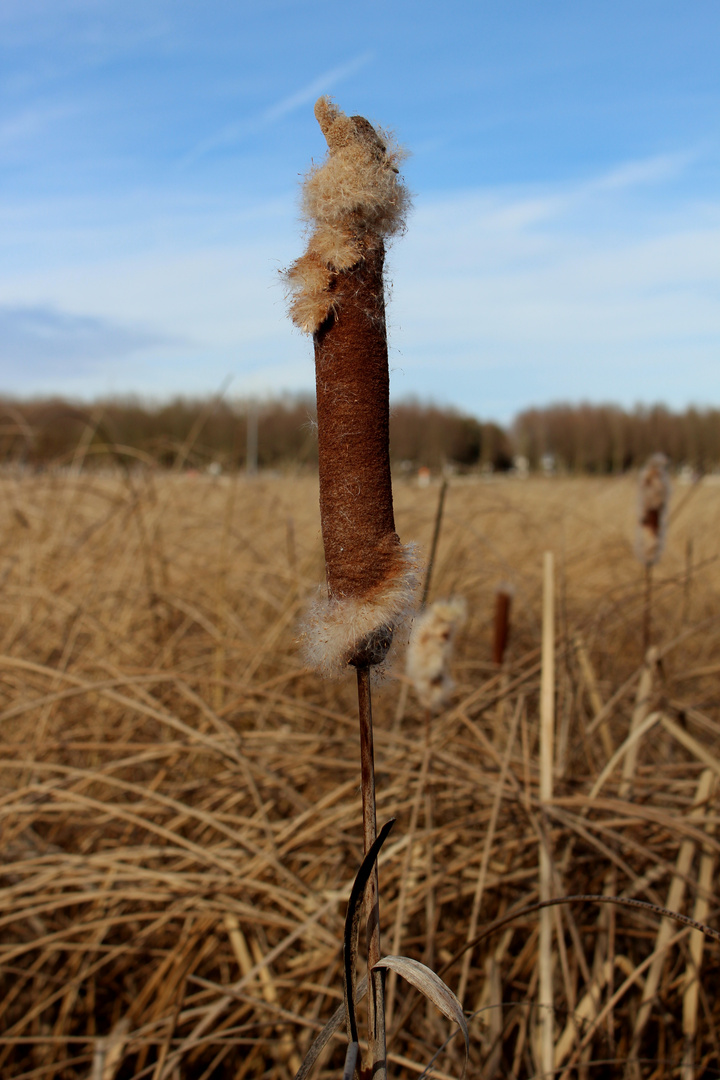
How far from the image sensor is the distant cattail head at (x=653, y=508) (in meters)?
2.35

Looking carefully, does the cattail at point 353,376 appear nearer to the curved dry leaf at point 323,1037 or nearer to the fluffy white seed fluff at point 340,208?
the fluffy white seed fluff at point 340,208

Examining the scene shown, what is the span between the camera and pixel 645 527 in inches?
95.0

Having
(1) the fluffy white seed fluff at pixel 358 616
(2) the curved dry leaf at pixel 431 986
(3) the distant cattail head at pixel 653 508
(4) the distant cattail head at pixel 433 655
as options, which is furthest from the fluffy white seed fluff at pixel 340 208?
(3) the distant cattail head at pixel 653 508

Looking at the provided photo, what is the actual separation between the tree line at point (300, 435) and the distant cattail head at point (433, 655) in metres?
0.49

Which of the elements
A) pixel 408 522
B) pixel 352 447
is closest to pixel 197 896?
pixel 352 447

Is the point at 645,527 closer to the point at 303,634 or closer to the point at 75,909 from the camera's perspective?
the point at 75,909

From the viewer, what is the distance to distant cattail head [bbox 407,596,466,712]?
4.87 feet

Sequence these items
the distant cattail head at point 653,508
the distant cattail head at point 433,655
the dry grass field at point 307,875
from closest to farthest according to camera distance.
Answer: the dry grass field at point 307,875 → the distant cattail head at point 433,655 → the distant cattail head at point 653,508

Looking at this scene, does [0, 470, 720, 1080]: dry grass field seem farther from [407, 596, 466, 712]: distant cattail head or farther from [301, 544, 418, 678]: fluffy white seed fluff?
[301, 544, 418, 678]: fluffy white seed fluff

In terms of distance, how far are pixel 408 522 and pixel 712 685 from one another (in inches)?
56.6

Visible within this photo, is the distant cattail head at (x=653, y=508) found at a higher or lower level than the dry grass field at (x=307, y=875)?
higher

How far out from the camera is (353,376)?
49 centimetres

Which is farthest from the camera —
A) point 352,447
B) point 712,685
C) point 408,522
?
point 408,522

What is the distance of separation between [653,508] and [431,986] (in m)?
2.18
